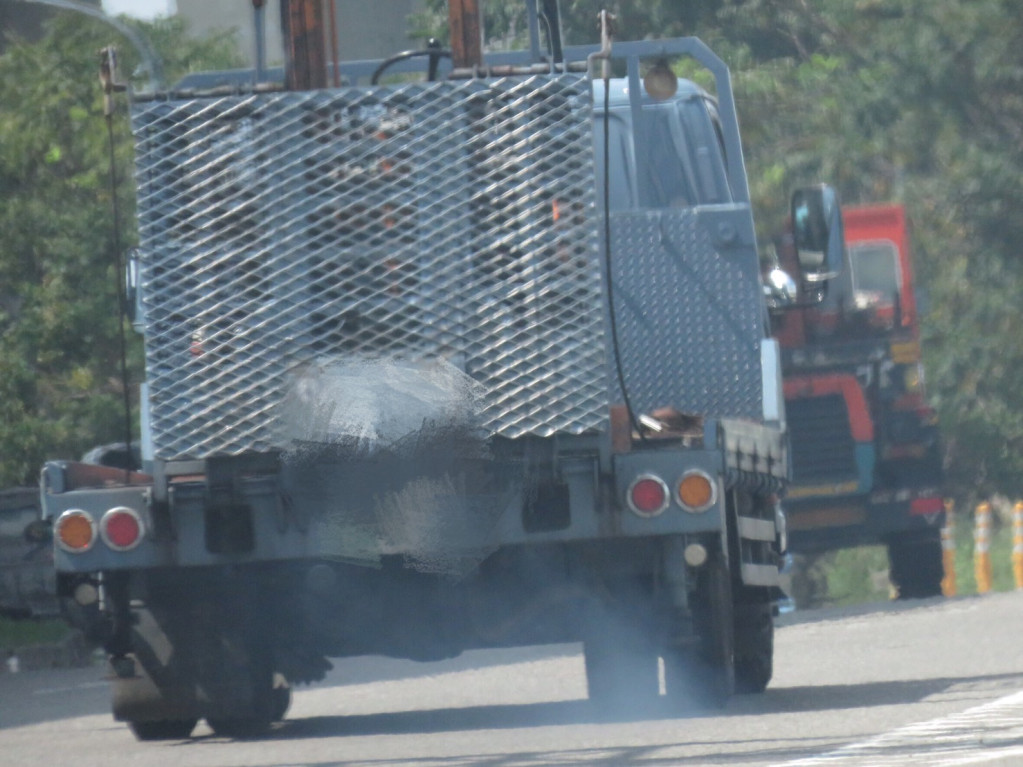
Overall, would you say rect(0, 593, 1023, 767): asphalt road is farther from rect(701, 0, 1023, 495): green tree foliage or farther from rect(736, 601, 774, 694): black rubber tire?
rect(701, 0, 1023, 495): green tree foliage

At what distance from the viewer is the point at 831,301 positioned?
20891 millimetres

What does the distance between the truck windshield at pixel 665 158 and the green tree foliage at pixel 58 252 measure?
15.7 metres

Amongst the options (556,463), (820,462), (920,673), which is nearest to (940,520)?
(820,462)

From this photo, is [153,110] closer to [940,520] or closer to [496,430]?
[496,430]

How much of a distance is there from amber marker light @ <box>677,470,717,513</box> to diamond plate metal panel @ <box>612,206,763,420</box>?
1.11m

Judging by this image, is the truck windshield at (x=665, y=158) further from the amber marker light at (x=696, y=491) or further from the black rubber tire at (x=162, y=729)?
the black rubber tire at (x=162, y=729)

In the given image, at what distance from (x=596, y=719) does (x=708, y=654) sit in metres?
0.58

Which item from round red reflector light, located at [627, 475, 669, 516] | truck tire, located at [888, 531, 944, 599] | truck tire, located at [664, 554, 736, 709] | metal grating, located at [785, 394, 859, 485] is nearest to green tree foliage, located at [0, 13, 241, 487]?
metal grating, located at [785, 394, 859, 485]

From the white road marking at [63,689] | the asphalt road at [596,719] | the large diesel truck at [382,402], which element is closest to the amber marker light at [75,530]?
the large diesel truck at [382,402]

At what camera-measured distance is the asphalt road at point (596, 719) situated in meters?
8.73

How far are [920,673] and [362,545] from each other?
14.6ft

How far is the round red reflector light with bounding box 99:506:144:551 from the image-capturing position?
948 cm

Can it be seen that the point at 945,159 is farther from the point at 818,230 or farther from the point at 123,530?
the point at 123,530

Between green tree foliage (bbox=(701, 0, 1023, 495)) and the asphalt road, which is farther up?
green tree foliage (bbox=(701, 0, 1023, 495))
